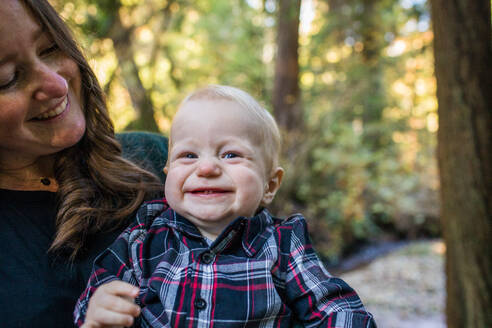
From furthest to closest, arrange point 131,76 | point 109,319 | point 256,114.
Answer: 1. point 131,76
2. point 256,114
3. point 109,319

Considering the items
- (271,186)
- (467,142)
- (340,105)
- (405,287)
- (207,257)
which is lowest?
(405,287)

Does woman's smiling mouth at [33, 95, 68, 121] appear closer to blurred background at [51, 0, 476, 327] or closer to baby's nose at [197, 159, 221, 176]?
baby's nose at [197, 159, 221, 176]

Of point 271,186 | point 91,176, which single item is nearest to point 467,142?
point 271,186

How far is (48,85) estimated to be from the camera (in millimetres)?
1275

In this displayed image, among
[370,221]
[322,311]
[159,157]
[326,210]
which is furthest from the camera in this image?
[370,221]

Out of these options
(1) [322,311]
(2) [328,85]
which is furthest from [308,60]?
(1) [322,311]

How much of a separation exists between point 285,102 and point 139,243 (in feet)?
22.3

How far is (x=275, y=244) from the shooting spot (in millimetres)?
→ 1305

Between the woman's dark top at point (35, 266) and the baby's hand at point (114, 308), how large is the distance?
244mm

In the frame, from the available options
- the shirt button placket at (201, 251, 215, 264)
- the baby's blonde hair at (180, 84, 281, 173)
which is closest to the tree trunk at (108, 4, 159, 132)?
the baby's blonde hair at (180, 84, 281, 173)

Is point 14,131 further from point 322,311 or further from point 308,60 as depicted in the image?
point 308,60

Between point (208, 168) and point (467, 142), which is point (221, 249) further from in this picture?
point (467, 142)

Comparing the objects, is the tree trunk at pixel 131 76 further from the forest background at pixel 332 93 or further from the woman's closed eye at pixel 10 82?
the woman's closed eye at pixel 10 82

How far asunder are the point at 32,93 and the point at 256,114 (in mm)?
715
